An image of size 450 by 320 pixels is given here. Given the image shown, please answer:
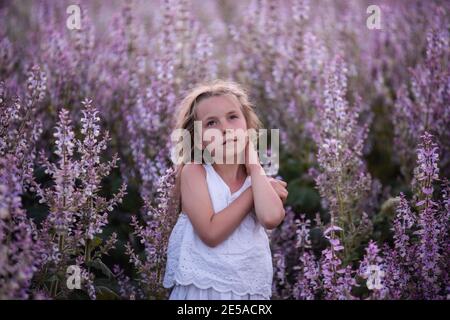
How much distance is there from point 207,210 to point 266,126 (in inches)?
91.3

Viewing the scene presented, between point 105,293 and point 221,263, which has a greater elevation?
point 221,263

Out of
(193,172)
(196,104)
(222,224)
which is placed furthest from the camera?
(196,104)

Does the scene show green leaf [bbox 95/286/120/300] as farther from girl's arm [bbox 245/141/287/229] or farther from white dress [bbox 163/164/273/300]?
girl's arm [bbox 245/141/287/229]

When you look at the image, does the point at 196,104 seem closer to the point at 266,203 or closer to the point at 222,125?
the point at 222,125

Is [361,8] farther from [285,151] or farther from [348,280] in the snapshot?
[348,280]

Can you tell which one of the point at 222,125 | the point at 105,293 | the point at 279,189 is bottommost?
the point at 105,293

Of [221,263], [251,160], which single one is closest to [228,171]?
[251,160]

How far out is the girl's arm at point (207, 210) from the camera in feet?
8.02

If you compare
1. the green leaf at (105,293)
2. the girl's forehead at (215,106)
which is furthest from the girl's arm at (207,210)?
the green leaf at (105,293)

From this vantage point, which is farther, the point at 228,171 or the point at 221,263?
the point at 228,171

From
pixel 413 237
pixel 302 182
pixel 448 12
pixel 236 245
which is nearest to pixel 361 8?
pixel 448 12

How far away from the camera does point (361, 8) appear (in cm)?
632

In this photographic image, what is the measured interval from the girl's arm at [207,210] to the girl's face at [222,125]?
141mm

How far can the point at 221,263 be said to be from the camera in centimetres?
246
